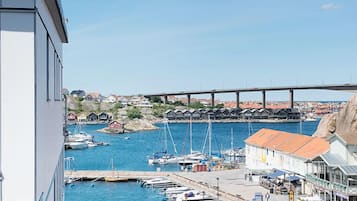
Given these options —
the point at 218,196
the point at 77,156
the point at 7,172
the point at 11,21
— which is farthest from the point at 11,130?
the point at 77,156

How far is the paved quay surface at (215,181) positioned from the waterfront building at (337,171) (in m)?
2.87

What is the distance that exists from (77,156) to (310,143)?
116ft

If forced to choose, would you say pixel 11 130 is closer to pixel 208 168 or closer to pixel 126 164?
pixel 208 168

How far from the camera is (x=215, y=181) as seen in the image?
92.5ft

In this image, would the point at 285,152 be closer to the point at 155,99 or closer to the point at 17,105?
the point at 17,105

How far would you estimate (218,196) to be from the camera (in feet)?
79.6

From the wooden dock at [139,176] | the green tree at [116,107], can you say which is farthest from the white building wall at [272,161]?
the green tree at [116,107]

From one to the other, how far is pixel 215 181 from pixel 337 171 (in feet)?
35.9

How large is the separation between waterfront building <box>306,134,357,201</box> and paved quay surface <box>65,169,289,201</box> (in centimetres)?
287

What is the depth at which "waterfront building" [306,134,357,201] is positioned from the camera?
1723cm

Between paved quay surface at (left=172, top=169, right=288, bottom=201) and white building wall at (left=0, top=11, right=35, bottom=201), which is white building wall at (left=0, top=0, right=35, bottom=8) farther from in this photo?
paved quay surface at (left=172, top=169, right=288, bottom=201)

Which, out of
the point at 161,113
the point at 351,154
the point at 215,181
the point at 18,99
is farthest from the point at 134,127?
the point at 18,99

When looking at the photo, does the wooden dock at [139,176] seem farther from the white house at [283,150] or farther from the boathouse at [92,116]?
the boathouse at [92,116]

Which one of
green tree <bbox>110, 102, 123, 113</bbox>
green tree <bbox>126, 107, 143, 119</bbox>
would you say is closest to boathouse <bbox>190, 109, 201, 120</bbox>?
green tree <bbox>126, 107, 143, 119</bbox>
